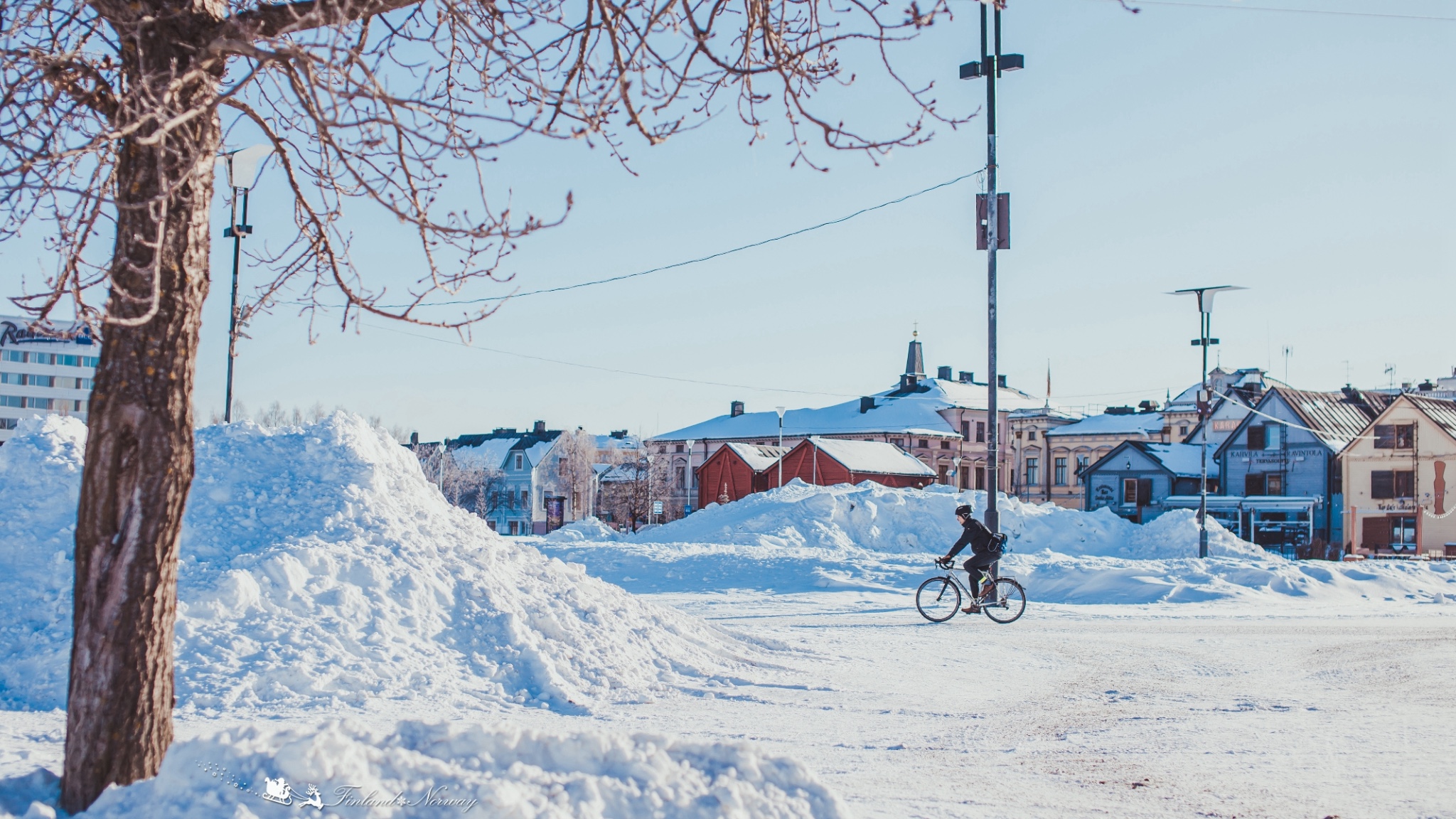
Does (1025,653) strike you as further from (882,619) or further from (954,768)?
(954,768)

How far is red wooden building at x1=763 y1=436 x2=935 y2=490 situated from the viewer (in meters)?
65.4

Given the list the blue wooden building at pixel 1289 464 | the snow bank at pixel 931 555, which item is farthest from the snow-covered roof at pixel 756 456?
the snow bank at pixel 931 555

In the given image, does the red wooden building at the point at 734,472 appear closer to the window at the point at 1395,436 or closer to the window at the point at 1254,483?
the window at the point at 1254,483

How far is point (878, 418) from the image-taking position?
272 ft

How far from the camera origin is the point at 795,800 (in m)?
4.66

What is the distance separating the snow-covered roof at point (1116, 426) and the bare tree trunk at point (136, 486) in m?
78.8

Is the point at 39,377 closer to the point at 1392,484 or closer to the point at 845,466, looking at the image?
the point at 845,466

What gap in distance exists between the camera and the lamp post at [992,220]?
62.3 feet

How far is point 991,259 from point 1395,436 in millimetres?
42653

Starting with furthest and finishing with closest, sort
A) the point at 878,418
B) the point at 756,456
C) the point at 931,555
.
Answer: the point at 878,418, the point at 756,456, the point at 931,555

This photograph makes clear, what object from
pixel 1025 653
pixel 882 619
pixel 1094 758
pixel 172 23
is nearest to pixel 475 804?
pixel 172 23

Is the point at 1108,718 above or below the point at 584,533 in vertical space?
below

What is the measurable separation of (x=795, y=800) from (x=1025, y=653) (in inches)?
347

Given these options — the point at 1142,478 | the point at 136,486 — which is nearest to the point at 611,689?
the point at 136,486
